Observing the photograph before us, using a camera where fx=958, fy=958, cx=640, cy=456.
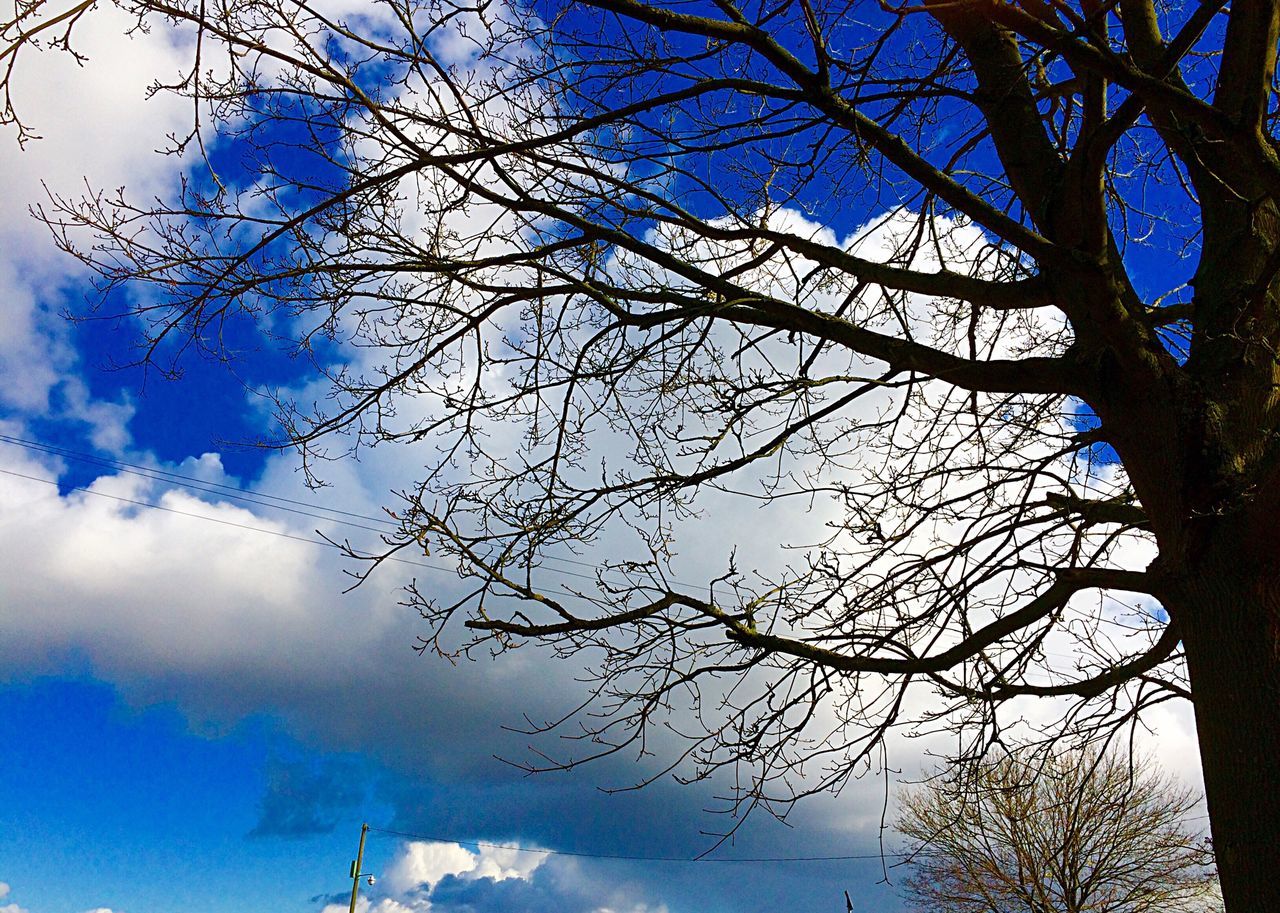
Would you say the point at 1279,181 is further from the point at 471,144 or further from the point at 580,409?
the point at 580,409

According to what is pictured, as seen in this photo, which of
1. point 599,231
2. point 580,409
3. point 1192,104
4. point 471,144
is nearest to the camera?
point 1192,104

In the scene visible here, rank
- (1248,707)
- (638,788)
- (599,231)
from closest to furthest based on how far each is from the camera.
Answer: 1. (1248,707)
2. (599,231)
3. (638,788)

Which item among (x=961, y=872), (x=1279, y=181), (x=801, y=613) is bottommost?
(x=961, y=872)

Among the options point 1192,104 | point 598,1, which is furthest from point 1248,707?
point 598,1

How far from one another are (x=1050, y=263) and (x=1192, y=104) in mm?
905

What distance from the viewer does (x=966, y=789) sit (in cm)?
511

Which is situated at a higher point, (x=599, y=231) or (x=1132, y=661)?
(x=599, y=231)

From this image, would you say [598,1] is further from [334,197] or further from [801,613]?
[801,613]

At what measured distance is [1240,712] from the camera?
3393 millimetres

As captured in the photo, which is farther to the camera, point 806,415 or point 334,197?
point 806,415

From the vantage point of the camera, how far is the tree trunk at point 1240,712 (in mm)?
3221

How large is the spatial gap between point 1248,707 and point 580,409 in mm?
3183

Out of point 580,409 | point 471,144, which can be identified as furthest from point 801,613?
point 471,144

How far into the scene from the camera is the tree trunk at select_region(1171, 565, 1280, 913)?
322 centimetres
